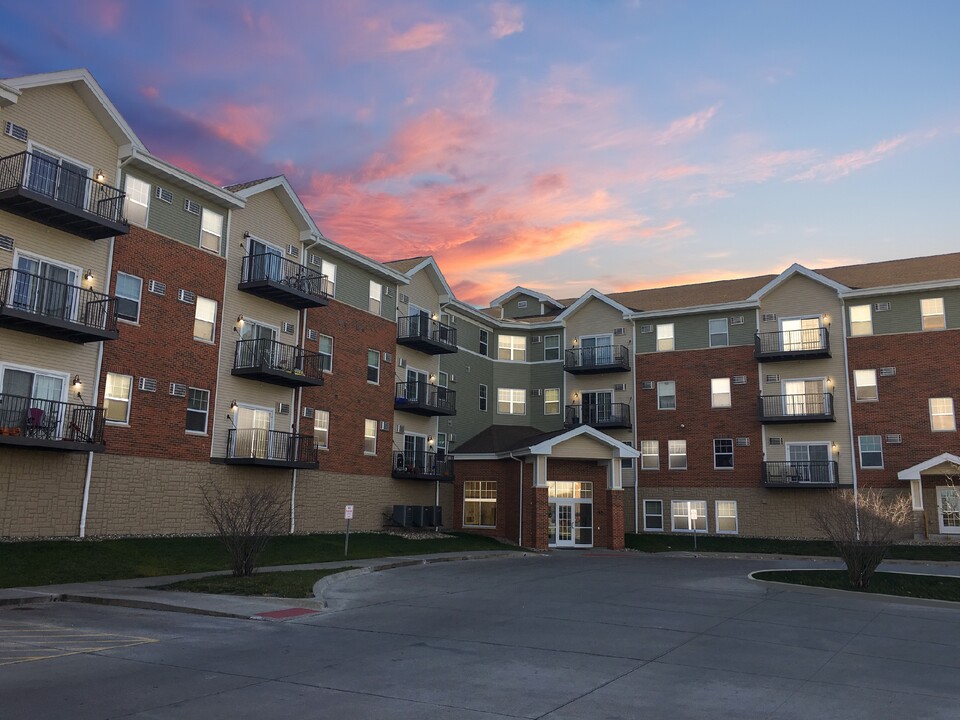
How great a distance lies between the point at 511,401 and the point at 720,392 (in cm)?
1151

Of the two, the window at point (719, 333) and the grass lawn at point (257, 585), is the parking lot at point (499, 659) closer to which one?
the grass lawn at point (257, 585)

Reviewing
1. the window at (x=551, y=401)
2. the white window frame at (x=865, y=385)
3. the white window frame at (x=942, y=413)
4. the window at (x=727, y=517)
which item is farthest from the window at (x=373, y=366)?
the white window frame at (x=942, y=413)

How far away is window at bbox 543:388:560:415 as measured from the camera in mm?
44719

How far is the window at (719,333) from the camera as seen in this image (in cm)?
4030

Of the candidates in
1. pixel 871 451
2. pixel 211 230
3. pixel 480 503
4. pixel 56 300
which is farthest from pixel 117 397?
pixel 871 451

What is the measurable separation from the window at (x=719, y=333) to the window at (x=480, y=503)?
43.3 feet

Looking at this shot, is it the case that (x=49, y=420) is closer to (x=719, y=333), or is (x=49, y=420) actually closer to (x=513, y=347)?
(x=513, y=347)

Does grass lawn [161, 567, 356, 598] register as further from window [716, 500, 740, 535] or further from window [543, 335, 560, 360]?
window [543, 335, 560, 360]

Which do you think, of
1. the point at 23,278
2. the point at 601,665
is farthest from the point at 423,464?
the point at 601,665

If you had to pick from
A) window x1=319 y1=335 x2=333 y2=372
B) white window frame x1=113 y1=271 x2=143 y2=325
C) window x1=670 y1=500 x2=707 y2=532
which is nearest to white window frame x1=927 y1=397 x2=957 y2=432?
window x1=670 y1=500 x2=707 y2=532

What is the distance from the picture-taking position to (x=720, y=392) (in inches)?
1576

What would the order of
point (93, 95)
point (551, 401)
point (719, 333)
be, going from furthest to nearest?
point (551, 401), point (719, 333), point (93, 95)

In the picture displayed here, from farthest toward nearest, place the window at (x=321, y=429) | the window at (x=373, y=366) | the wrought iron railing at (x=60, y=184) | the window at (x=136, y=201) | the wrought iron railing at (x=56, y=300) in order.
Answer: the window at (x=373, y=366), the window at (x=321, y=429), the window at (x=136, y=201), the wrought iron railing at (x=60, y=184), the wrought iron railing at (x=56, y=300)

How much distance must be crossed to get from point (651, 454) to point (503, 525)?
915 centimetres
